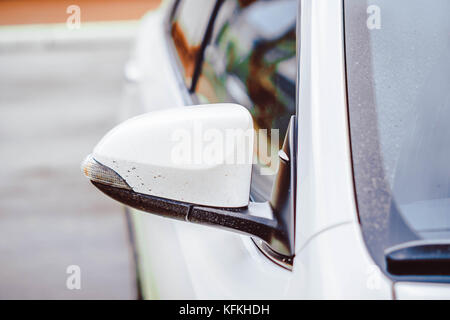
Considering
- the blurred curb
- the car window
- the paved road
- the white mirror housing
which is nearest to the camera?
the white mirror housing

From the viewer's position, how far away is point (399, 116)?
1149 millimetres

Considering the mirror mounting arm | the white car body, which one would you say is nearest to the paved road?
the white car body

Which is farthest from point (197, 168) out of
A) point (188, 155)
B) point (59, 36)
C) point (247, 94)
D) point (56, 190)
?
point (59, 36)

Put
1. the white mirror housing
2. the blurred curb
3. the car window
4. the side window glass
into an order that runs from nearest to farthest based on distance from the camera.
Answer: the white mirror housing
the car window
the side window glass
the blurred curb

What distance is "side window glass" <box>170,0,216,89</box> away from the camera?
7.74 ft

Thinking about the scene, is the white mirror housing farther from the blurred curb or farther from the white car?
the blurred curb

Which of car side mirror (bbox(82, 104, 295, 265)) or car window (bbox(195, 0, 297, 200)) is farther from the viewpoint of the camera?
car window (bbox(195, 0, 297, 200))

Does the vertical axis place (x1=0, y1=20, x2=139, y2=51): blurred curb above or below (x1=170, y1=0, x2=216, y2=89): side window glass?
above

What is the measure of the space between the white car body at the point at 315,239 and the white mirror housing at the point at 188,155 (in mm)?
122

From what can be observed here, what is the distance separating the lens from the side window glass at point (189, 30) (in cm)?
236

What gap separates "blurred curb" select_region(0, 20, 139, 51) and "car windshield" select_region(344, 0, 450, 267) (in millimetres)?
7819

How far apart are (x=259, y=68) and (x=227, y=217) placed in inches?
28.7
